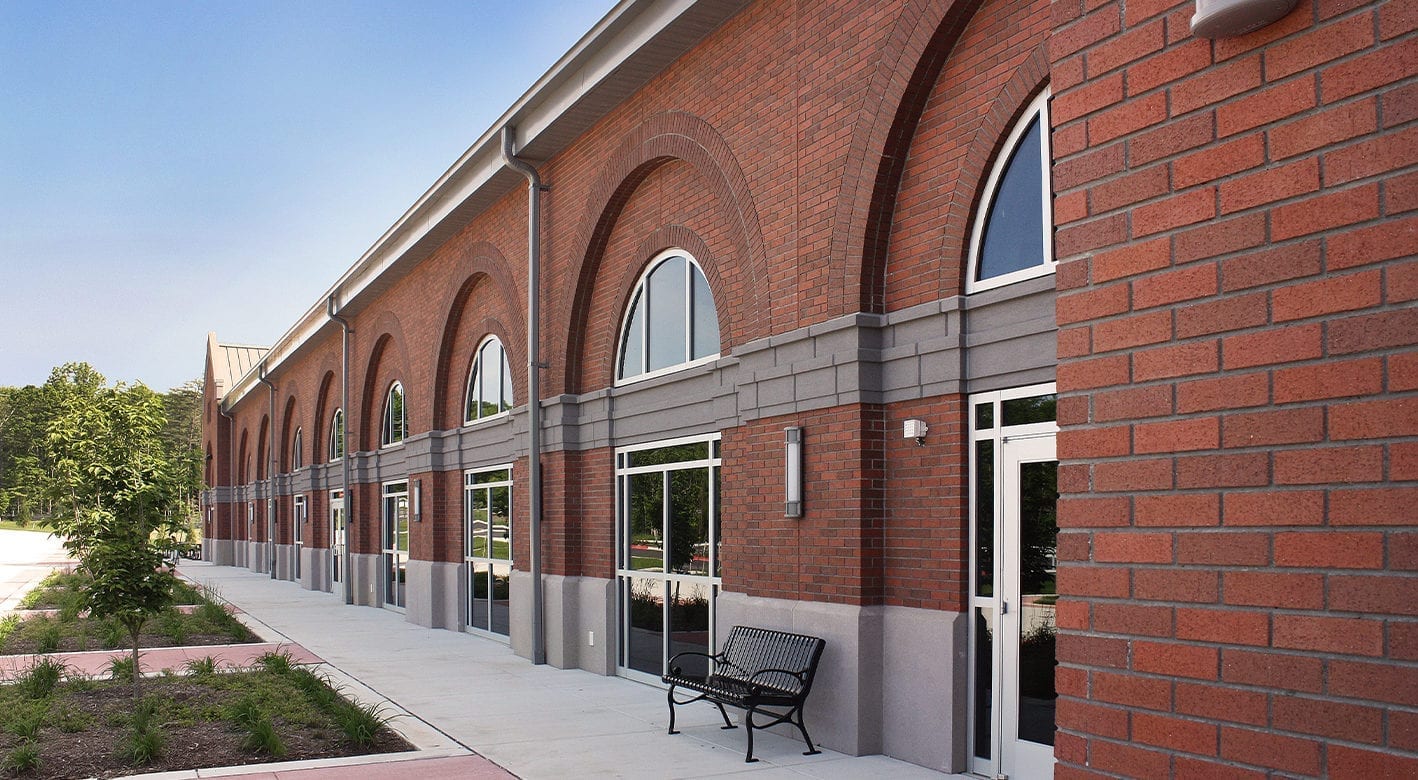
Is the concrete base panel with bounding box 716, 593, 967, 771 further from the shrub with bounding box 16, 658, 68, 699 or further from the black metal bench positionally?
the shrub with bounding box 16, 658, 68, 699

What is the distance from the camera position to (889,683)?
29.9 ft

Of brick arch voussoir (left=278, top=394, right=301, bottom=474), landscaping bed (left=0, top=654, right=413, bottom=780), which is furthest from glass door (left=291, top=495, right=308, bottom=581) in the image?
landscaping bed (left=0, top=654, right=413, bottom=780)

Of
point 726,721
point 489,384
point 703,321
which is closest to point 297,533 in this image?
point 489,384

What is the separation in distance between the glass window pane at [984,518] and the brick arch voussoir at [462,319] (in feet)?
31.5

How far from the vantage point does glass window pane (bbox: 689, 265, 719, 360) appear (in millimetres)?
12406

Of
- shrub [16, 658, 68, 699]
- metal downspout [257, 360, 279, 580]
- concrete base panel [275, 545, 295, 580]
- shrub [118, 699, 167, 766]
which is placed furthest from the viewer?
metal downspout [257, 360, 279, 580]

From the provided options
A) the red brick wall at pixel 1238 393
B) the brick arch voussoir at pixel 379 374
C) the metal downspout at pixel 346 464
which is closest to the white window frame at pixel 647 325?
the red brick wall at pixel 1238 393

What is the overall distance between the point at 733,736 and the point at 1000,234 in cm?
478

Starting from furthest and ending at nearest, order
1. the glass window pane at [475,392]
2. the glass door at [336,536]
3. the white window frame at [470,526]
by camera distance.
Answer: the glass door at [336,536] → the glass window pane at [475,392] → the white window frame at [470,526]

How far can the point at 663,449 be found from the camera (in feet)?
43.6

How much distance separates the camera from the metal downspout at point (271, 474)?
38250 millimetres

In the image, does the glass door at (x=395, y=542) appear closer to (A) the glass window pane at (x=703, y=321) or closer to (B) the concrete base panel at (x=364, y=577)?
(B) the concrete base panel at (x=364, y=577)

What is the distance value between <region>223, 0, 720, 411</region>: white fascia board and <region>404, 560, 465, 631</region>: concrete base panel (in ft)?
19.0

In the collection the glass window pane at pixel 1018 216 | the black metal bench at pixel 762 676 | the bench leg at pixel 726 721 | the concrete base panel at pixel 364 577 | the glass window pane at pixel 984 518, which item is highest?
the glass window pane at pixel 1018 216
